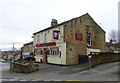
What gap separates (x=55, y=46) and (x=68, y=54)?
10.7 ft

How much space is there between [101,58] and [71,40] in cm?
546

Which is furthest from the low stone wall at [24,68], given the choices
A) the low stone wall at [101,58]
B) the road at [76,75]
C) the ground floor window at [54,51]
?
the low stone wall at [101,58]

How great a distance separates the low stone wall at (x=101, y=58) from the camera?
20109 mm

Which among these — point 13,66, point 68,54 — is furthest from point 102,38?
point 13,66

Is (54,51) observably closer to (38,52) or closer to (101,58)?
(38,52)

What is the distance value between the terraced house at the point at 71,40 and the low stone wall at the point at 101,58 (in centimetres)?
385

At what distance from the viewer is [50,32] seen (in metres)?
28.5

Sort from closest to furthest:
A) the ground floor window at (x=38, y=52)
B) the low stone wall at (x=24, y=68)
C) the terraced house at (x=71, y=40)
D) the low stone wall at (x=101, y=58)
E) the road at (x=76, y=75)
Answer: the road at (x=76, y=75) → the low stone wall at (x=101, y=58) → the low stone wall at (x=24, y=68) → the terraced house at (x=71, y=40) → the ground floor window at (x=38, y=52)

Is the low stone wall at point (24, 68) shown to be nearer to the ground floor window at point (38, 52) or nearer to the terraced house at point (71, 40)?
the terraced house at point (71, 40)

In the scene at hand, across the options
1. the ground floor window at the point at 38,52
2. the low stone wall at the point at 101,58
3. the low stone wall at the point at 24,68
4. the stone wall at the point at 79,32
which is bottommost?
the low stone wall at the point at 24,68

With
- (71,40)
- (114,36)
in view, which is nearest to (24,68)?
(71,40)

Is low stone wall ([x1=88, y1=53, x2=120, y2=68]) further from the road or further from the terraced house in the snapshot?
the terraced house

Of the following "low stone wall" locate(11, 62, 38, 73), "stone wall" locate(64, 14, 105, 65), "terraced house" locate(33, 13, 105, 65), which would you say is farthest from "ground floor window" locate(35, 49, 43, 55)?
"low stone wall" locate(11, 62, 38, 73)

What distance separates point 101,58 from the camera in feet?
74.8
